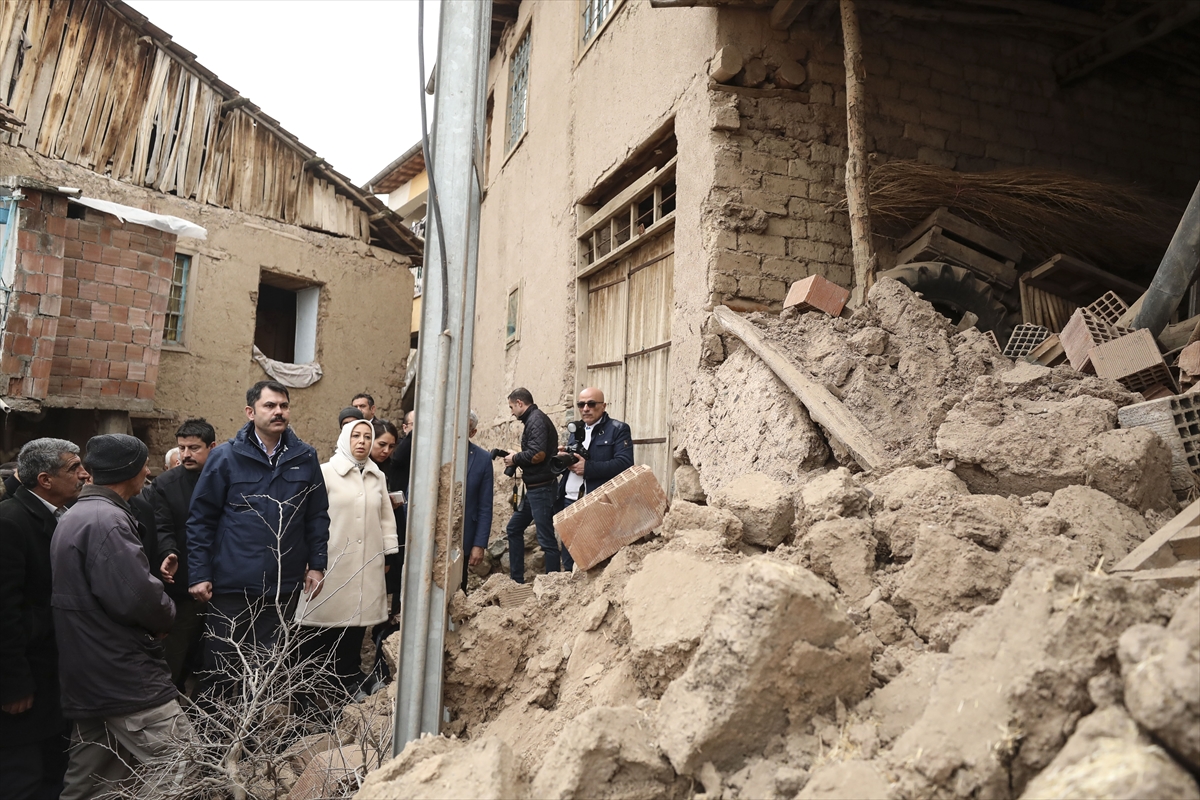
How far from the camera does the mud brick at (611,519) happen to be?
131 inches

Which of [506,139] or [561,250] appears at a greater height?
[506,139]

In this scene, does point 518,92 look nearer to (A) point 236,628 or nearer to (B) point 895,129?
(B) point 895,129

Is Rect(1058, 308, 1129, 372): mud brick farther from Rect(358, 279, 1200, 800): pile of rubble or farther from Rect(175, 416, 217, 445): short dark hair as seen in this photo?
Rect(175, 416, 217, 445): short dark hair

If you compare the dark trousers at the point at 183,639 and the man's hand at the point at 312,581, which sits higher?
the man's hand at the point at 312,581

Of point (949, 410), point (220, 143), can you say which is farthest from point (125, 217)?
point (949, 410)

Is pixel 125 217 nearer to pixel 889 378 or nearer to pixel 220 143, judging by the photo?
pixel 220 143

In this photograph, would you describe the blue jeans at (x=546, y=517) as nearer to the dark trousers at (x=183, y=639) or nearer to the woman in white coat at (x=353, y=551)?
the woman in white coat at (x=353, y=551)

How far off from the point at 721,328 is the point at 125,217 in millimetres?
7235

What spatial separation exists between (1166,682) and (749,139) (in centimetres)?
432

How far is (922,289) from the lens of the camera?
5.22 m

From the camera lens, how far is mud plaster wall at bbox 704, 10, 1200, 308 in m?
5.07

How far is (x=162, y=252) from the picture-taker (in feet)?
30.4

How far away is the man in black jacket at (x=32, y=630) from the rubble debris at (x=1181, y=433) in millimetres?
4421

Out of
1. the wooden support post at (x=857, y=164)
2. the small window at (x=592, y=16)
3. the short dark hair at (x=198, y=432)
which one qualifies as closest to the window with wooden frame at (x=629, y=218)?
the wooden support post at (x=857, y=164)
